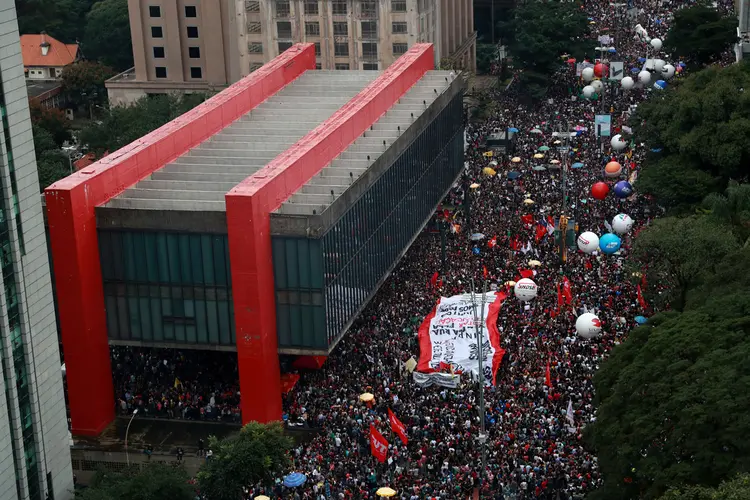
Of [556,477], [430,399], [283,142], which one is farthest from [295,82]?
[556,477]

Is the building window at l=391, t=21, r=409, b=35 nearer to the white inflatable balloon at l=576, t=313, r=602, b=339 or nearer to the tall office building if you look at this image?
the white inflatable balloon at l=576, t=313, r=602, b=339

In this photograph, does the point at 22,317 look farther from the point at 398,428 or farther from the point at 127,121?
the point at 127,121

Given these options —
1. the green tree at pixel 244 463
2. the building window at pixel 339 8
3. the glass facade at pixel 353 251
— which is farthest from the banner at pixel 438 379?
the building window at pixel 339 8

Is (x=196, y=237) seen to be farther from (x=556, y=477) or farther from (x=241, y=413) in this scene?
(x=556, y=477)

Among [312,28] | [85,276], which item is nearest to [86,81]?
[312,28]

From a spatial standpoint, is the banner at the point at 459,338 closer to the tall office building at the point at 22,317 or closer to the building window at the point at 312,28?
the tall office building at the point at 22,317

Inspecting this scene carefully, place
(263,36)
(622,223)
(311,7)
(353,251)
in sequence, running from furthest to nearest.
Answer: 1. (263,36)
2. (311,7)
3. (622,223)
4. (353,251)
